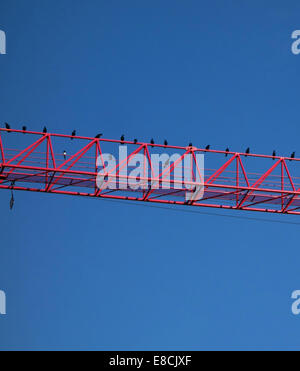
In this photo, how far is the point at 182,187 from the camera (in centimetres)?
8225

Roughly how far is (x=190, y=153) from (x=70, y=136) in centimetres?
764

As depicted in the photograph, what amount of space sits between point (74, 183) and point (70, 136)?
297cm

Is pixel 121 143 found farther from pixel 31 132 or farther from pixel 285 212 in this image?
pixel 285 212

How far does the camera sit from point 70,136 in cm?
8112

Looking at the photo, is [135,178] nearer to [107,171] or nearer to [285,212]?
[107,171]

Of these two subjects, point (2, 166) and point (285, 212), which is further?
point (285, 212)
